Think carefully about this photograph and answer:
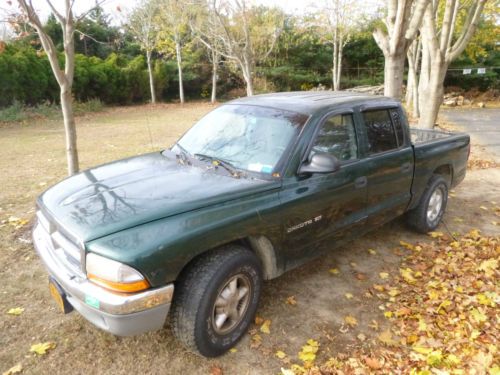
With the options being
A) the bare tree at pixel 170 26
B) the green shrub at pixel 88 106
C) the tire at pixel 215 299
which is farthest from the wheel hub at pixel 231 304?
the bare tree at pixel 170 26

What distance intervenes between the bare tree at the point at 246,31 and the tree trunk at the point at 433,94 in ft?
15.4

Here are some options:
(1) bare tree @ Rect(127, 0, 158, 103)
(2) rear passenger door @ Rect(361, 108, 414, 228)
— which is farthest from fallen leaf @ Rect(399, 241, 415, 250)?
(1) bare tree @ Rect(127, 0, 158, 103)

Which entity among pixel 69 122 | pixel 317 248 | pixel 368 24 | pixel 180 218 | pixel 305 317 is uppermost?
pixel 368 24

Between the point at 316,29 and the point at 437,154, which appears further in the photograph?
the point at 316,29

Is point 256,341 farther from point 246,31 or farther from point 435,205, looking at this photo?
point 246,31

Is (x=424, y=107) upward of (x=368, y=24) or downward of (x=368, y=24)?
downward

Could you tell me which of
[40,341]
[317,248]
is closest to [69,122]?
[40,341]

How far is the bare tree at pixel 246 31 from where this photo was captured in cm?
1045

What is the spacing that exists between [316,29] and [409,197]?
2211 cm

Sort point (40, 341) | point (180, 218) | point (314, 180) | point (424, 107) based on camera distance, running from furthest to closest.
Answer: point (424, 107) < point (314, 180) < point (40, 341) < point (180, 218)

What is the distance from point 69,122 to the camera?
4961 mm

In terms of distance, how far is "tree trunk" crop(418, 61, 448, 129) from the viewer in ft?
28.1

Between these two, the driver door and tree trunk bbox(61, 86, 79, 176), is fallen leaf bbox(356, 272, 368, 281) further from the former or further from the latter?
tree trunk bbox(61, 86, 79, 176)

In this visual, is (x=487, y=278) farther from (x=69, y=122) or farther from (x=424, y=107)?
(x=424, y=107)
